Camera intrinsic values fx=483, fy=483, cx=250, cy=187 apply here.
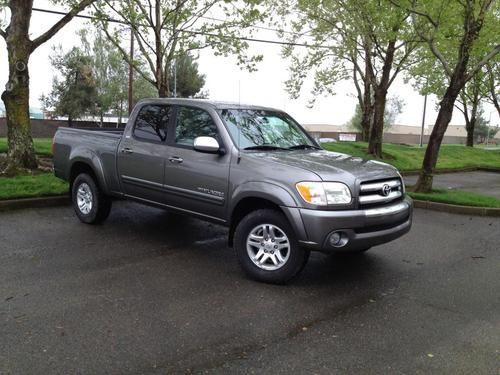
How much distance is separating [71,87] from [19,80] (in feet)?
94.8

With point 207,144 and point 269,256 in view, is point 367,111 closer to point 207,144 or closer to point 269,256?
point 207,144

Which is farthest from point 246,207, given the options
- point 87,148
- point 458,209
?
point 458,209

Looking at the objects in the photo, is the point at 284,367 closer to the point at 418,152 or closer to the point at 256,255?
the point at 256,255

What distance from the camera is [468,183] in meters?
15.7

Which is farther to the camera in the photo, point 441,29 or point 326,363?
point 441,29

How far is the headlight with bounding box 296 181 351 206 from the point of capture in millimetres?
4648

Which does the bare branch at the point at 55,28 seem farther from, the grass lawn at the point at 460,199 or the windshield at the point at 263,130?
the grass lawn at the point at 460,199

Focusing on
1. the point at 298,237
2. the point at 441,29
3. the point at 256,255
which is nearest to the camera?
the point at 298,237

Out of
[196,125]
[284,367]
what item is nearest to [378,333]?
[284,367]

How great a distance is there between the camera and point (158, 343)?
359cm

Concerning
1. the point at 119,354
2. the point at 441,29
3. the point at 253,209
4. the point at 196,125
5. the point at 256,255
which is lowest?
the point at 119,354

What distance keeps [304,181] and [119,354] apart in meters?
2.31

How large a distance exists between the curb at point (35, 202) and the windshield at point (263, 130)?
435cm

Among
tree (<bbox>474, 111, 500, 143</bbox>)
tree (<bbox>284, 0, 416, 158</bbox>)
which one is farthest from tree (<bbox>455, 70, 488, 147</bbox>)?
tree (<bbox>474, 111, 500, 143</bbox>)
